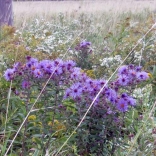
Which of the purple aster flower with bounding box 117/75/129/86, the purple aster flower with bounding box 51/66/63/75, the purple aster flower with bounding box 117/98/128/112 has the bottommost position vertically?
the purple aster flower with bounding box 117/98/128/112

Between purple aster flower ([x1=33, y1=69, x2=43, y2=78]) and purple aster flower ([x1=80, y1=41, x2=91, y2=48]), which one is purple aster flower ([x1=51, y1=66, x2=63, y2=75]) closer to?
purple aster flower ([x1=33, y1=69, x2=43, y2=78])

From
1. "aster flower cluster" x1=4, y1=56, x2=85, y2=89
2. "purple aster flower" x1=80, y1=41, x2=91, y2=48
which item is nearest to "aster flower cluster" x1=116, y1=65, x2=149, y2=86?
"aster flower cluster" x1=4, y1=56, x2=85, y2=89

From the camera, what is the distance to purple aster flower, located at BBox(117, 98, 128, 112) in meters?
2.29

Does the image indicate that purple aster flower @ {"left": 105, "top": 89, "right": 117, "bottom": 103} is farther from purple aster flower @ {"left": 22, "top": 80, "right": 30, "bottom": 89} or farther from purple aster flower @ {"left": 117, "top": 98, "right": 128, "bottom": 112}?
purple aster flower @ {"left": 22, "top": 80, "right": 30, "bottom": 89}

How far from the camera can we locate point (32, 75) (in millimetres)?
2344

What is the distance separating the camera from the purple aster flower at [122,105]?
2.29 m

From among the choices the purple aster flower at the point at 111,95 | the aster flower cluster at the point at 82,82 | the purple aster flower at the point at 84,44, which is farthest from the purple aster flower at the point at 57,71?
the purple aster flower at the point at 84,44

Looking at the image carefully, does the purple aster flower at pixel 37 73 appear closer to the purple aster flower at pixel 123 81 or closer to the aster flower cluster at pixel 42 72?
the aster flower cluster at pixel 42 72

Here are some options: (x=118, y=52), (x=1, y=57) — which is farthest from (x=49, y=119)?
(x=118, y=52)

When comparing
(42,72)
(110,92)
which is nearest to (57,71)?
(42,72)

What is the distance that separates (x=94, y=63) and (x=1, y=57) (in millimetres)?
1144

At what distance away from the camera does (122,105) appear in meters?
2.29

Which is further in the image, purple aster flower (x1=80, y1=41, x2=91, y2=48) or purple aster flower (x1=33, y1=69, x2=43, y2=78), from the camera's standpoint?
purple aster flower (x1=80, y1=41, x2=91, y2=48)

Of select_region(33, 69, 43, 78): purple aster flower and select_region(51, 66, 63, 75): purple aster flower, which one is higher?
select_region(51, 66, 63, 75): purple aster flower
